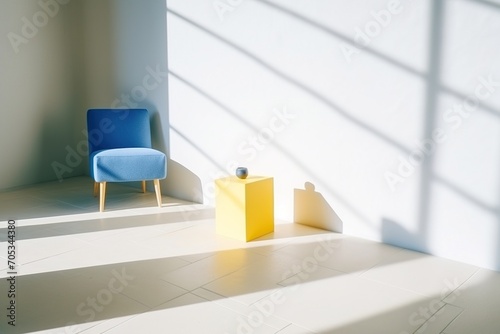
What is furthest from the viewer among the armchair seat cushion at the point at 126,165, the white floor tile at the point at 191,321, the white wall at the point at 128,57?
the white wall at the point at 128,57

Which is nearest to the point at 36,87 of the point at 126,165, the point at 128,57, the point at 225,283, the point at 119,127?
the point at 128,57

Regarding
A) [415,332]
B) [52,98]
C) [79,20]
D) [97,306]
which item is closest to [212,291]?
[97,306]

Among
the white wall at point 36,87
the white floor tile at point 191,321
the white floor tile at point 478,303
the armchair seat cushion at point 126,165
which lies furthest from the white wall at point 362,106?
→ the white wall at point 36,87

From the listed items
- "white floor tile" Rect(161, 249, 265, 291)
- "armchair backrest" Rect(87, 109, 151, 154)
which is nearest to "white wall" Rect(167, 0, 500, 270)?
"armchair backrest" Rect(87, 109, 151, 154)

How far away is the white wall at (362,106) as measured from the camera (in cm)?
288

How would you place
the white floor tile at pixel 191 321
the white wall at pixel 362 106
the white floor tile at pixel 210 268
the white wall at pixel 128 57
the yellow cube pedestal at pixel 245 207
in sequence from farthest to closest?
the white wall at pixel 128 57, the yellow cube pedestal at pixel 245 207, the white wall at pixel 362 106, the white floor tile at pixel 210 268, the white floor tile at pixel 191 321

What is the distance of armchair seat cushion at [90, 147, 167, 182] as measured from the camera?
162 inches

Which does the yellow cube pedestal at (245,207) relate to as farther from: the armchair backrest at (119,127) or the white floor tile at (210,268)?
the armchair backrest at (119,127)

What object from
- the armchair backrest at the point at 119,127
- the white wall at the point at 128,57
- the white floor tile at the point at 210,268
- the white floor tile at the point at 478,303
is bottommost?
the white floor tile at the point at 478,303

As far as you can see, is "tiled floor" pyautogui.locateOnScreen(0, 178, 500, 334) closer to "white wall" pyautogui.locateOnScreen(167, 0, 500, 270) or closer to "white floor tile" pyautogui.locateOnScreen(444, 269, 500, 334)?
"white floor tile" pyautogui.locateOnScreen(444, 269, 500, 334)

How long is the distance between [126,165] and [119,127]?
0.62 m

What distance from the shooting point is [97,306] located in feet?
8.11

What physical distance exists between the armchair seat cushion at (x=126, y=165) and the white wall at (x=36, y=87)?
1.31 m

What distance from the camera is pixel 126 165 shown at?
4141 mm
